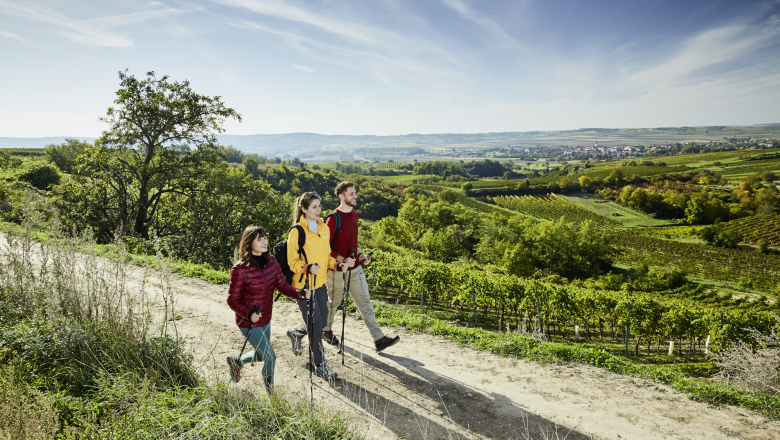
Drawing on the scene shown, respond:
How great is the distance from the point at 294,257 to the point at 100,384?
2202 millimetres

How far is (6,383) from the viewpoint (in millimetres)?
3268

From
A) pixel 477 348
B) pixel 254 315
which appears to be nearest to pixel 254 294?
pixel 254 315

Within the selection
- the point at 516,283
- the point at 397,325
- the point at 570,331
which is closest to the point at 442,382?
the point at 397,325

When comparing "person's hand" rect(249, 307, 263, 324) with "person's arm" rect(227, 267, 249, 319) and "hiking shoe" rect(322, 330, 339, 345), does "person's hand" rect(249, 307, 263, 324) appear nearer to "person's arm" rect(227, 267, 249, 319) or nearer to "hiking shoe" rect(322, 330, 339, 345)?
"person's arm" rect(227, 267, 249, 319)

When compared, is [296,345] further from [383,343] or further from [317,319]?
[383,343]

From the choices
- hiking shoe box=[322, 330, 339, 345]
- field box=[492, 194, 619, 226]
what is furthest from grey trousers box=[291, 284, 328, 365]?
field box=[492, 194, 619, 226]

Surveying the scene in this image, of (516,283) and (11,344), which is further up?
(11,344)

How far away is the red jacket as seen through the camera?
12.4ft

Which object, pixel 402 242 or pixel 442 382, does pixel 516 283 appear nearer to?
pixel 442 382

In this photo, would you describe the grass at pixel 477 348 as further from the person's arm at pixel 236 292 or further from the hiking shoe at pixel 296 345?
the hiking shoe at pixel 296 345

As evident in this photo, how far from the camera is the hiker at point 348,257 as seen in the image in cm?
501

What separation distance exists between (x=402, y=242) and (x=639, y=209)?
98.6m

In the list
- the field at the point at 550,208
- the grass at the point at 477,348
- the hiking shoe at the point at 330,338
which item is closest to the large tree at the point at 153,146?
the grass at the point at 477,348

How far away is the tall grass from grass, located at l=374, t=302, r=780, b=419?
3.44 metres
